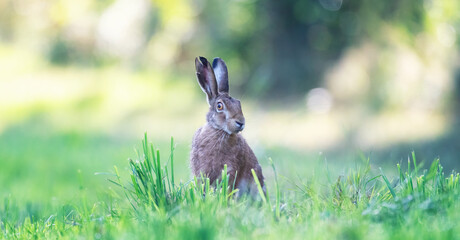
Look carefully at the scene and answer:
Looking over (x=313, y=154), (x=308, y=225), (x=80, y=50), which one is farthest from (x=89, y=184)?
(x=80, y=50)

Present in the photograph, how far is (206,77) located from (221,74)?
0.13m

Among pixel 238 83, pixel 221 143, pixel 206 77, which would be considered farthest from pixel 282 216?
pixel 238 83

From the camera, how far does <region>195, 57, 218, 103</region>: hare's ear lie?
10.8ft

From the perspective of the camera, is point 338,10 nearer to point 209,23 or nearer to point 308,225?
point 209,23

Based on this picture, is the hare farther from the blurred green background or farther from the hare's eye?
the blurred green background

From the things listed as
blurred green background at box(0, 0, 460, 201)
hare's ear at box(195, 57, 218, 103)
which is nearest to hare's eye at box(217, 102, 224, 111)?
hare's ear at box(195, 57, 218, 103)

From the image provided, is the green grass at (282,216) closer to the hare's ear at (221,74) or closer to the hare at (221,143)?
the hare at (221,143)

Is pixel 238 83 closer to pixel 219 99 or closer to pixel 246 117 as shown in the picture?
pixel 246 117

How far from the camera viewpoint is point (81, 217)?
289 cm

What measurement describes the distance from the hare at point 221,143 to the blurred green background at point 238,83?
4.23 feet

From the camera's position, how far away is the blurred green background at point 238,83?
23.9ft

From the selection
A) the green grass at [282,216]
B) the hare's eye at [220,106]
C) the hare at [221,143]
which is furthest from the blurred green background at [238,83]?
the green grass at [282,216]

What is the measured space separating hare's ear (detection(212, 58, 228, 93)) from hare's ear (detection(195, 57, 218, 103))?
77 mm

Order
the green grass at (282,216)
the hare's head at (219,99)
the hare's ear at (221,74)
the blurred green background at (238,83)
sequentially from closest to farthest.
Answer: the green grass at (282,216)
the hare's head at (219,99)
the hare's ear at (221,74)
the blurred green background at (238,83)
